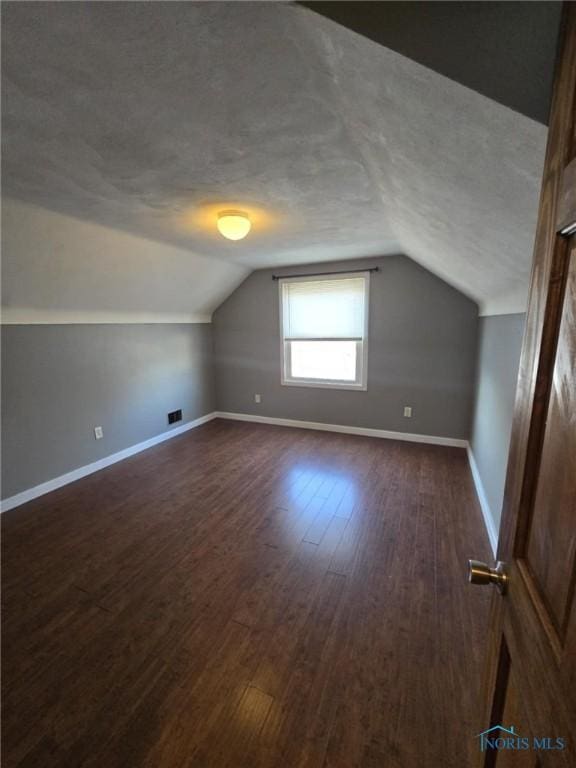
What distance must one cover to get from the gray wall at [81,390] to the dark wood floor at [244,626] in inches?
16.8

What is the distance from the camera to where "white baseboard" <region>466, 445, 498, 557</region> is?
2.01m

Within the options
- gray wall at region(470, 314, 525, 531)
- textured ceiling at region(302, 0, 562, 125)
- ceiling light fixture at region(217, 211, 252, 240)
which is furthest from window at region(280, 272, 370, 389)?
textured ceiling at region(302, 0, 562, 125)

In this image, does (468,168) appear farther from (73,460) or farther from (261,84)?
(73,460)

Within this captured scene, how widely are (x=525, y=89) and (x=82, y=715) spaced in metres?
2.32

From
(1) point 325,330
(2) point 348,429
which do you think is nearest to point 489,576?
(2) point 348,429

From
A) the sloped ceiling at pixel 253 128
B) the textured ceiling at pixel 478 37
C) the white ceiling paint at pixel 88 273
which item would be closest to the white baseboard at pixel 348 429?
the white ceiling paint at pixel 88 273

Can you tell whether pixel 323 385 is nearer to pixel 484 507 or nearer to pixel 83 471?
pixel 484 507

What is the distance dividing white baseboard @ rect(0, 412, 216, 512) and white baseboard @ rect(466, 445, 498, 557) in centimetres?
347

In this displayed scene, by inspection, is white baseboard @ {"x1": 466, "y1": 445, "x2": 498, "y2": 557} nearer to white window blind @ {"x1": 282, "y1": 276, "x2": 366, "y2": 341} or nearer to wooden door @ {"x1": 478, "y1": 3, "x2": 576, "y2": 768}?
wooden door @ {"x1": 478, "y1": 3, "x2": 576, "y2": 768}

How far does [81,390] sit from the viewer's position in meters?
3.03

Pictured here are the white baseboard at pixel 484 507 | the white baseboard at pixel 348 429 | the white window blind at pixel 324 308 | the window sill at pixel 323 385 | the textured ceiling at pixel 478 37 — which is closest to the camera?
the textured ceiling at pixel 478 37

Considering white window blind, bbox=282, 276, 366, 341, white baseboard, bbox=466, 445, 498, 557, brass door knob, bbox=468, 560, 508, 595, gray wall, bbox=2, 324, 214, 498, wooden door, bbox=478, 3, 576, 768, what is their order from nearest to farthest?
wooden door, bbox=478, 3, 576, 768 → brass door knob, bbox=468, 560, 508, 595 → white baseboard, bbox=466, 445, 498, 557 → gray wall, bbox=2, 324, 214, 498 → white window blind, bbox=282, 276, 366, 341

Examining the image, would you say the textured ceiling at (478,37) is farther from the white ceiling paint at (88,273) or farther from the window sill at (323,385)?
the window sill at (323,385)

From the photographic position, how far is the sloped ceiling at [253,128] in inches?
30.7
